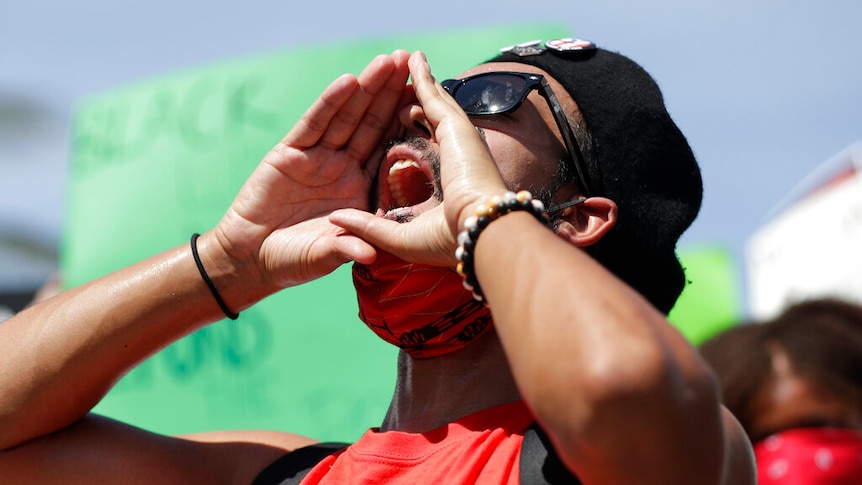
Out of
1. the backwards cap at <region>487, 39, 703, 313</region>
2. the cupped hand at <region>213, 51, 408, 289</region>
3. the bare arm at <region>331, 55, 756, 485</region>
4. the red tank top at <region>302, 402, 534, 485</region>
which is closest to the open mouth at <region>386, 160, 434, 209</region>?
the cupped hand at <region>213, 51, 408, 289</region>

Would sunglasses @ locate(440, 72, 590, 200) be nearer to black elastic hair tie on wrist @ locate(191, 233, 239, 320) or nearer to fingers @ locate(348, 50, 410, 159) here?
fingers @ locate(348, 50, 410, 159)

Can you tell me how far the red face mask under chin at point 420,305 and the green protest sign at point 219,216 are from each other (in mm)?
1243

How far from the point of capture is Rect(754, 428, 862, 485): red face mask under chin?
3170 millimetres

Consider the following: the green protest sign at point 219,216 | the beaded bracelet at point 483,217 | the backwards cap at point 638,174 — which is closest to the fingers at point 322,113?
the backwards cap at point 638,174

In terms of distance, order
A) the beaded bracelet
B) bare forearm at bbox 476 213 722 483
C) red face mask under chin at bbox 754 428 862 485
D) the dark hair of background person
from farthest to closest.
→ the dark hair of background person, red face mask under chin at bbox 754 428 862 485, the beaded bracelet, bare forearm at bbox 476 213 722 483

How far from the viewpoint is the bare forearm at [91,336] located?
92.1 inches

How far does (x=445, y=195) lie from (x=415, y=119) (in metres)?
0.51

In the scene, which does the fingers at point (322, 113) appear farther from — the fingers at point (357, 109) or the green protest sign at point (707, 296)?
the green protest sign at point (707, 296)

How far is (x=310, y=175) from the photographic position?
96.1 inches

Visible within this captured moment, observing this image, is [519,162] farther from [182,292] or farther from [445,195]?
[182,292]

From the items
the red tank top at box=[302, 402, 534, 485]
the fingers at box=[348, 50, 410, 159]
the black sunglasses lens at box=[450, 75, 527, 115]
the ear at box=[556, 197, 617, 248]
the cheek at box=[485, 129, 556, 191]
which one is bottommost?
the red tank top at box=[302, 402, 534, 485]

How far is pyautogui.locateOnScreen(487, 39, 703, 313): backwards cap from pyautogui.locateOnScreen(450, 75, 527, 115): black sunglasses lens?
5.5 inches

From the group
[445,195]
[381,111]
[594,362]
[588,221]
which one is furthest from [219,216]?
[594,362]

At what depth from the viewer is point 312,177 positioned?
8.02 feet
